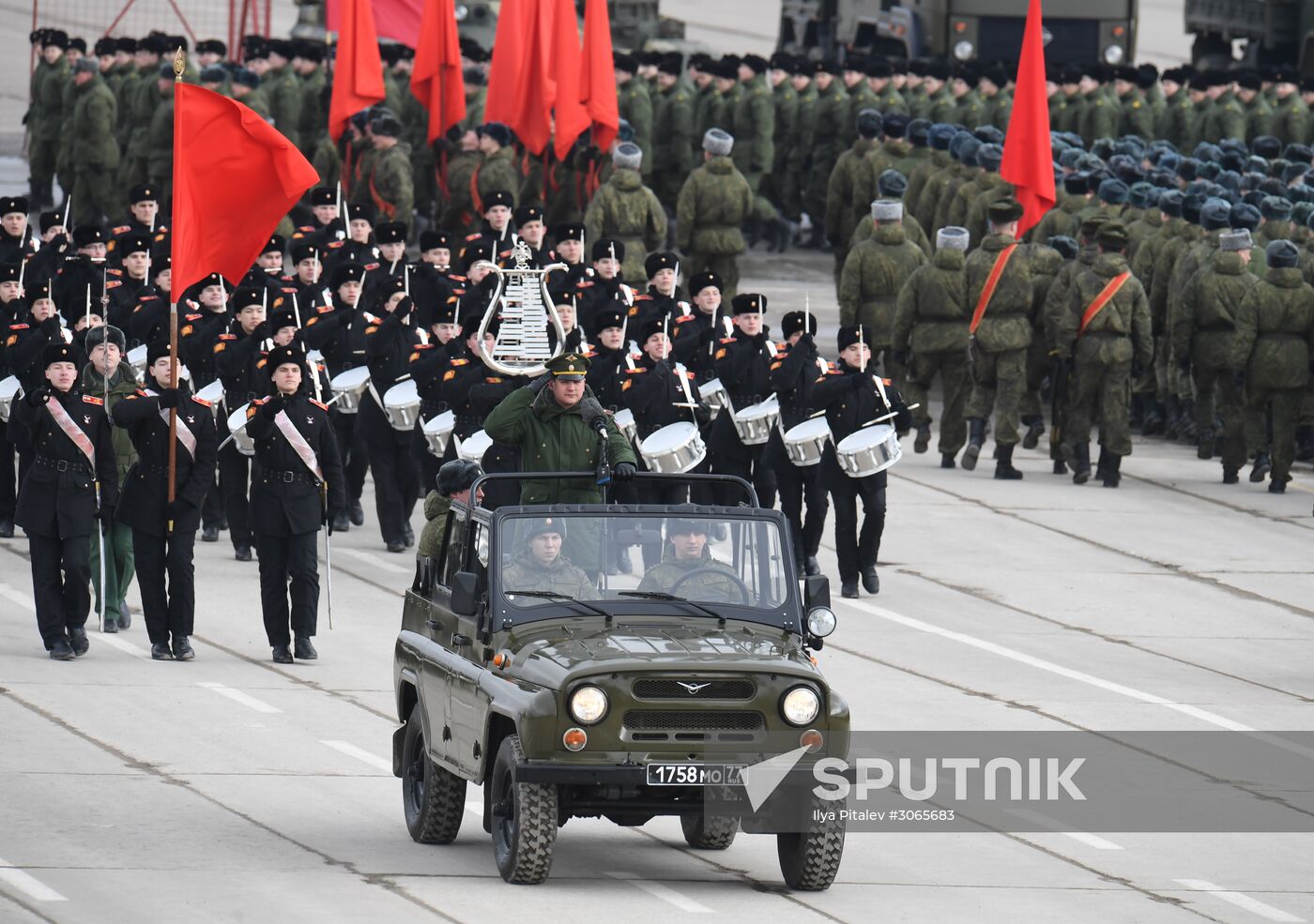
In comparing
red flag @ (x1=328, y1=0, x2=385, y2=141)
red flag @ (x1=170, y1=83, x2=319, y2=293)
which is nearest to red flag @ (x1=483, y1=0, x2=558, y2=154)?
red flag @ (x1=328, y1=0, x2=385, y2=141)

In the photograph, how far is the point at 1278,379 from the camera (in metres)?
22.5

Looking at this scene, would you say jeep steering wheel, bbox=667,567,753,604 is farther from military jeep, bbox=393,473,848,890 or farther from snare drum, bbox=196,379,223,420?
snare drum, bbox=196,379,223,420

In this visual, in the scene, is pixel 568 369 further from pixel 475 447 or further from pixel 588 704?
pixel 588 704

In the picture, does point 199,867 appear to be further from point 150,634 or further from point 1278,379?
point 1278,379

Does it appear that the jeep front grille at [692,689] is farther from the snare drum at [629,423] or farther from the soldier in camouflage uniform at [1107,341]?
the soldier in camouflage uniform at [1107,341]

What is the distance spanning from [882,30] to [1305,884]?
3152 cm

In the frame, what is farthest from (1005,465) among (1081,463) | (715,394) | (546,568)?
(546,568)

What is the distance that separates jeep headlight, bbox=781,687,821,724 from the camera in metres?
10.8

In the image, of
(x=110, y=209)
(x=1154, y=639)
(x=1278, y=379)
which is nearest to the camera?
(x=1154, y=639)

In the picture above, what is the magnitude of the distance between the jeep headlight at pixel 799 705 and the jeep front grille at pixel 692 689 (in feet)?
0.45

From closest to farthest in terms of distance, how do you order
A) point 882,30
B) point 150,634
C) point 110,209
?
point 150,634, point 110,209, point 882,30

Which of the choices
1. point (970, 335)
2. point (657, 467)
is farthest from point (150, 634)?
point (970, 335)

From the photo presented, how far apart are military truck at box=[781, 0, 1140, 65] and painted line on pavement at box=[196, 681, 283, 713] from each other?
2644 centimetres

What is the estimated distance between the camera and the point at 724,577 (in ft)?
37.9
